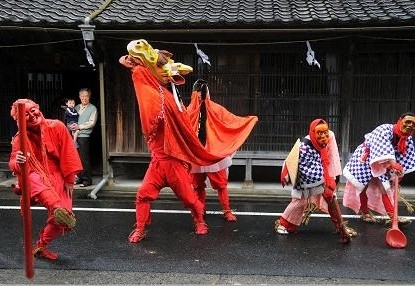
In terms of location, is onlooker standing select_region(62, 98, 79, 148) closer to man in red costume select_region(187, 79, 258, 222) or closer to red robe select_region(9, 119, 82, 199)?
man in red costume select_region(187, 79, 258, 222)

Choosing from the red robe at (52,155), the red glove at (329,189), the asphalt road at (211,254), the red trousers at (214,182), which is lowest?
the asphalt road at (211,254)

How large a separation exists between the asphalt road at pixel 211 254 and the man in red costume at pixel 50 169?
475mm

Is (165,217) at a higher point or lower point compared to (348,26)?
lower

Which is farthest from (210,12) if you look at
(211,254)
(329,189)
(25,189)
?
(25,189)

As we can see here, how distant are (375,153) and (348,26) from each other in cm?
295

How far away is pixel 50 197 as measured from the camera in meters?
4.71

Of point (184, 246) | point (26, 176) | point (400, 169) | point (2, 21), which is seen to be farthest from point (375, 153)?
point (2, 21)

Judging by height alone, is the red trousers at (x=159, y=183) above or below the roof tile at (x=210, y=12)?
below

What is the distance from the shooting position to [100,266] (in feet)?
16.1

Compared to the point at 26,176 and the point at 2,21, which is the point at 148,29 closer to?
the point at 2,21

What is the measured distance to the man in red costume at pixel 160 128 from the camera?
5.54m

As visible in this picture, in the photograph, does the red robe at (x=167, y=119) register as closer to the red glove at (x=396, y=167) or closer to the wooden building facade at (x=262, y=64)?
the red glove at (x=396, y=167)

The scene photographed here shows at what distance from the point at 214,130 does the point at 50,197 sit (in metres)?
2.64

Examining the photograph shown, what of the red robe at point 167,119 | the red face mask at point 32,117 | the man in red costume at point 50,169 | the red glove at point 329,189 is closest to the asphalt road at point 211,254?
the man in red costume at point 50,169
